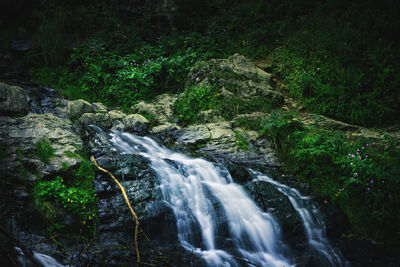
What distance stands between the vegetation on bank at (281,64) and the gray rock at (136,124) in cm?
120

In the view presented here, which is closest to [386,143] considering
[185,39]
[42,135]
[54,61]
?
[42,135]

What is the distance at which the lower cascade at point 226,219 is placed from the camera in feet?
12.3

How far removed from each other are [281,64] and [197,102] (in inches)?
134

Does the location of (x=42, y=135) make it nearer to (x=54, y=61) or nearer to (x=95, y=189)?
(x=95, y=189)

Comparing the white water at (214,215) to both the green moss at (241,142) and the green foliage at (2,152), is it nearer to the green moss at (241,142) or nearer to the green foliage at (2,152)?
the green moss at (241,142)

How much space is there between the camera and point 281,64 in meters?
8.30

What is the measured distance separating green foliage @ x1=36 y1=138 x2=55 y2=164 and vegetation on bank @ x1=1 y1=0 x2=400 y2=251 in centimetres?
51

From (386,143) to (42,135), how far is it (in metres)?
6.77

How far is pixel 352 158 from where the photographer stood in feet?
14.5

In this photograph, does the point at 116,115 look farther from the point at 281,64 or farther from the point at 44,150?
the point at 281,64

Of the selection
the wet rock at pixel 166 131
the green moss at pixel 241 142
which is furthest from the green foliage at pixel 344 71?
the wet rock at pixel 166 131

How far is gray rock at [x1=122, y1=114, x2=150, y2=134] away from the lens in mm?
6598

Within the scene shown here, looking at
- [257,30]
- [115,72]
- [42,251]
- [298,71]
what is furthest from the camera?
[257,30]

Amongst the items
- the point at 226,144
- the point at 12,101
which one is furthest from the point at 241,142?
the point at 12,101
